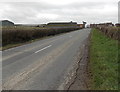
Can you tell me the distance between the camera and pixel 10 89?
256 inches

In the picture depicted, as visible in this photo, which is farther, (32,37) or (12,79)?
(32,37)

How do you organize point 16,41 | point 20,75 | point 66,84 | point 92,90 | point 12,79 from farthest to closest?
point 16,41
point 20,75
point 12,79
point 66,84
point 92,90

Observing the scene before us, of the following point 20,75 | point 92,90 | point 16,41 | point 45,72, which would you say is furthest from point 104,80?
point 16,41

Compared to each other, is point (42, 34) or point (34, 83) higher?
point (42, 34)

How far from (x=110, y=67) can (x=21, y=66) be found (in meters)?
4.26

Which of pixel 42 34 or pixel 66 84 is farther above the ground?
pixel 42 34

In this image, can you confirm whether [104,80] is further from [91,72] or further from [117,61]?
[117,61]

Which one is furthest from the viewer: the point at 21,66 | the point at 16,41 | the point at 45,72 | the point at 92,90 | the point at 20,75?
the point at 16,41

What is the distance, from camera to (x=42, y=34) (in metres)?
37.9

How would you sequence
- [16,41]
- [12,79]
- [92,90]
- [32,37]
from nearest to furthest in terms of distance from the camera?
[92,90]
[12,79]
[16,41]
[32,37]

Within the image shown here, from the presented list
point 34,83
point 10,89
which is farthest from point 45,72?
point 10,89

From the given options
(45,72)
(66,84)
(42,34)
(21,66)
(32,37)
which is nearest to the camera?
(66,84)

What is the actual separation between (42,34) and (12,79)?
30.5 metres

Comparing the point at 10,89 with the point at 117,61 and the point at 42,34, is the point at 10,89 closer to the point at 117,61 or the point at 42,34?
the point at 117,61
